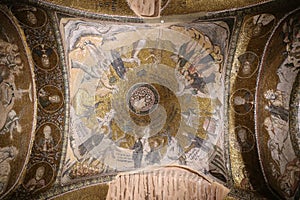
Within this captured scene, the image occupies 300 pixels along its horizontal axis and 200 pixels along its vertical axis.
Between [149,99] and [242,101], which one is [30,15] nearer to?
[149,99]

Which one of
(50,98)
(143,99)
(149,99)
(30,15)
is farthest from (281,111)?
(30,15)

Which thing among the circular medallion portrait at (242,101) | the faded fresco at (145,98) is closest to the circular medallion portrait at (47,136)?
the faded fresco at (145,98)

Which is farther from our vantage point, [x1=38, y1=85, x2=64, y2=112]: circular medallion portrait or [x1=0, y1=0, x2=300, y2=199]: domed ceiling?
[x1=38, y1=85, x2=64, y2=112]: circular medallion portrait

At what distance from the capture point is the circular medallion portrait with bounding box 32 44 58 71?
856 centimetres

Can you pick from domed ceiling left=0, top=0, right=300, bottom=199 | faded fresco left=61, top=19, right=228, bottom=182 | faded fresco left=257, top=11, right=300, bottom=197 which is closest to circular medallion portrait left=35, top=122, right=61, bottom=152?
domed ceiling left=0, top=0, right=300, bottom=199

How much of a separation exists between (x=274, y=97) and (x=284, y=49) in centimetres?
99

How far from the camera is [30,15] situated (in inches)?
320

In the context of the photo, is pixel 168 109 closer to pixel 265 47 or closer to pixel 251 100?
pixel 251 100

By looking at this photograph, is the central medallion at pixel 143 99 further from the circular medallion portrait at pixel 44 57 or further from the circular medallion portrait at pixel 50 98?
the circular medallion portrait at pixel 44 57

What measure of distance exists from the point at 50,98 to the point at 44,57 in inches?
35.5

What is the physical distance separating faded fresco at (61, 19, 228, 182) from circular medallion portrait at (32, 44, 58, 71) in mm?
398

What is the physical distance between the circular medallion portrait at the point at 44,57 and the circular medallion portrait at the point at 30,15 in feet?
1.61

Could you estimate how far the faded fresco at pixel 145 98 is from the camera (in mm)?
9234

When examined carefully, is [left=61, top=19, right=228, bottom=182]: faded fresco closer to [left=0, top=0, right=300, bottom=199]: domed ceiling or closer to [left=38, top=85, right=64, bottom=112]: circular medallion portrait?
[left=0, top=0, right=300, bottom=199]: domed ceiling
